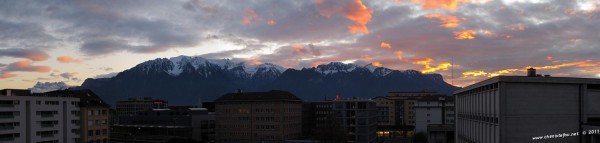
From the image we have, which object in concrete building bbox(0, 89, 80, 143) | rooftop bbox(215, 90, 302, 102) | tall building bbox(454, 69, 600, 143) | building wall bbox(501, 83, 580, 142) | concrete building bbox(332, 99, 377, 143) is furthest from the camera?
rooftop bbox(215, 90, 302, 102)

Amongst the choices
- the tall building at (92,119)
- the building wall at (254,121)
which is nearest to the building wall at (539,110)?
the tall building at (92,119)

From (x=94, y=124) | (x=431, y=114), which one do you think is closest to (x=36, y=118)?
(x=94, y=124)

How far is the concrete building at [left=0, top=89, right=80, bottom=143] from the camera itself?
9088 centimetres

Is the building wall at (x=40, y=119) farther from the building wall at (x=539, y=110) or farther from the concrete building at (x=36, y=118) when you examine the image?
the building wall at (x=539, y=110)

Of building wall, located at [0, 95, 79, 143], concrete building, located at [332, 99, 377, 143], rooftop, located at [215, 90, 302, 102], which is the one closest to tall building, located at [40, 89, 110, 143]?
building wall, located at [0, 95, 79, 143]

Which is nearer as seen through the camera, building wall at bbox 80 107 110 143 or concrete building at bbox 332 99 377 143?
building wall at bbox 80 107 110 143

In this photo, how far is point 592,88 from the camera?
2279 inches

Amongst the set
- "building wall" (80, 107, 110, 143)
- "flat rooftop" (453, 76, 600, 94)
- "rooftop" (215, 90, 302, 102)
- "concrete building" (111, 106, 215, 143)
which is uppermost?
"flat rooftop" (453, 76, 600, 94)

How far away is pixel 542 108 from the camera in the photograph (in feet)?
186

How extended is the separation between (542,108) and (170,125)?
13469cm

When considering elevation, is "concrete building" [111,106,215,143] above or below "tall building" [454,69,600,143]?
below

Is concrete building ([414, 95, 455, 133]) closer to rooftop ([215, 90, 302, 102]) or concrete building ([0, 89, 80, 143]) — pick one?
rooftop ([215, 90, 302, 102])

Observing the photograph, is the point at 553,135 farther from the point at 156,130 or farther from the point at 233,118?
the point at 156,130

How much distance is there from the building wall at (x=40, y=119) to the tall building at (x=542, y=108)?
264 ft
